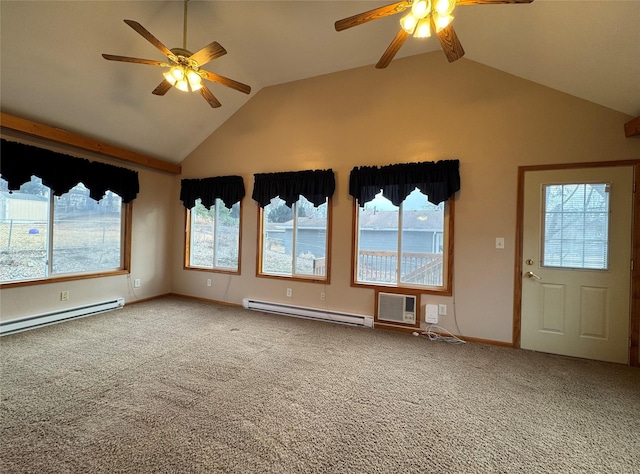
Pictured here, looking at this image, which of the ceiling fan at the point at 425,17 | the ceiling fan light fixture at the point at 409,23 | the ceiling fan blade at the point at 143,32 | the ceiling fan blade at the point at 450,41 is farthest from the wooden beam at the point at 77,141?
the ceiling fan blade at the point at 450,41

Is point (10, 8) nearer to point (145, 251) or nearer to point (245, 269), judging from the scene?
point (145, 251)

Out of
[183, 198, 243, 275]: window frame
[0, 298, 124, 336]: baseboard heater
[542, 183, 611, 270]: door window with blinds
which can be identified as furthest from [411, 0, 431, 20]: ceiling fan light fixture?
[0, 298, 124, 336]: baseboard heater

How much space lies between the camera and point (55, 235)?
371 cm

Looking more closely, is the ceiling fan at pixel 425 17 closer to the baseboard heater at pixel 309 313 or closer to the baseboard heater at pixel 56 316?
the baseboard heater at pixel 309 313

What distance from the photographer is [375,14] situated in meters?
1.94

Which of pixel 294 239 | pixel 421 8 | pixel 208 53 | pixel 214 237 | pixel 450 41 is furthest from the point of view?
pixel 214 237

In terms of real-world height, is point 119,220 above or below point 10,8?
below

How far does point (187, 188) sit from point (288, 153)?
6.89 ft

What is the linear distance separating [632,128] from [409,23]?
2.54 m

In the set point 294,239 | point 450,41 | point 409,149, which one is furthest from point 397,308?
point 450,41

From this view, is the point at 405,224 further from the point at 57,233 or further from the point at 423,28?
the point at 57,233

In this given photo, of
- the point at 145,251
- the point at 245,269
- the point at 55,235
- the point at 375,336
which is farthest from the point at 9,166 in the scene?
the point at 375,336

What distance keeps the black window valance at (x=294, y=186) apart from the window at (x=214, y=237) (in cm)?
64

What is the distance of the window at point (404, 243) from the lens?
3479mm
